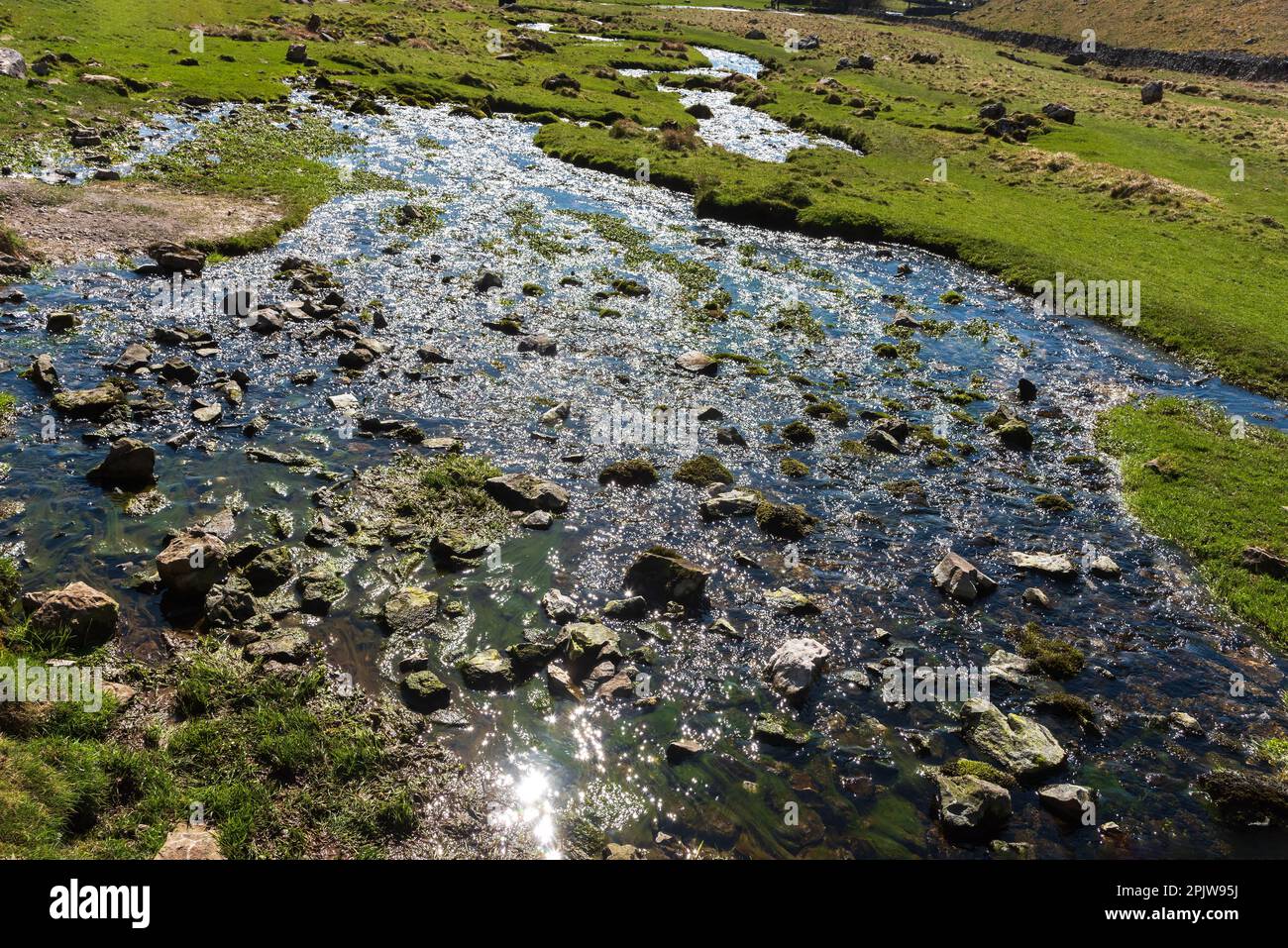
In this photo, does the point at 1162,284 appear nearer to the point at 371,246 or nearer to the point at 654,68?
the point at 371,246

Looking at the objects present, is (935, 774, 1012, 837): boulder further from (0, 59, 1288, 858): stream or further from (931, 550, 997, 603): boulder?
(931, 550, 997, 603): boulder

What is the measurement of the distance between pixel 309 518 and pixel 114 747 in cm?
754

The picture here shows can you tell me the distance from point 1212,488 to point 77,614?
3237cm

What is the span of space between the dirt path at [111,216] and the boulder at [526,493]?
25.3m

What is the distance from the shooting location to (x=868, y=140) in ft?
245

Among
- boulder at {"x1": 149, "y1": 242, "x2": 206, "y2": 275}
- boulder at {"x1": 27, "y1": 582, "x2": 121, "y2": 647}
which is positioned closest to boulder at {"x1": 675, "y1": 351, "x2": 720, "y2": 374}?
boulder at {"x1": 27, "y1": 582, "x2": 121, "y2": 647}

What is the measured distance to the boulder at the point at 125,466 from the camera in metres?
19.0

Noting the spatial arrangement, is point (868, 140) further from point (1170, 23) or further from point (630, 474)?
point (1170, 23)

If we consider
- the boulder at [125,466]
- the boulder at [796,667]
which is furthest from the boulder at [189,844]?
the boulder at [125,466]

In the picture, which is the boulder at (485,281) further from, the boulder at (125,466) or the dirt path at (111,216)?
the boulder at (125,466)

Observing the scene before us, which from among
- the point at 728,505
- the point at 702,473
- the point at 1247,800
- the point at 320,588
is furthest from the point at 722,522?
the point at 1247,800
